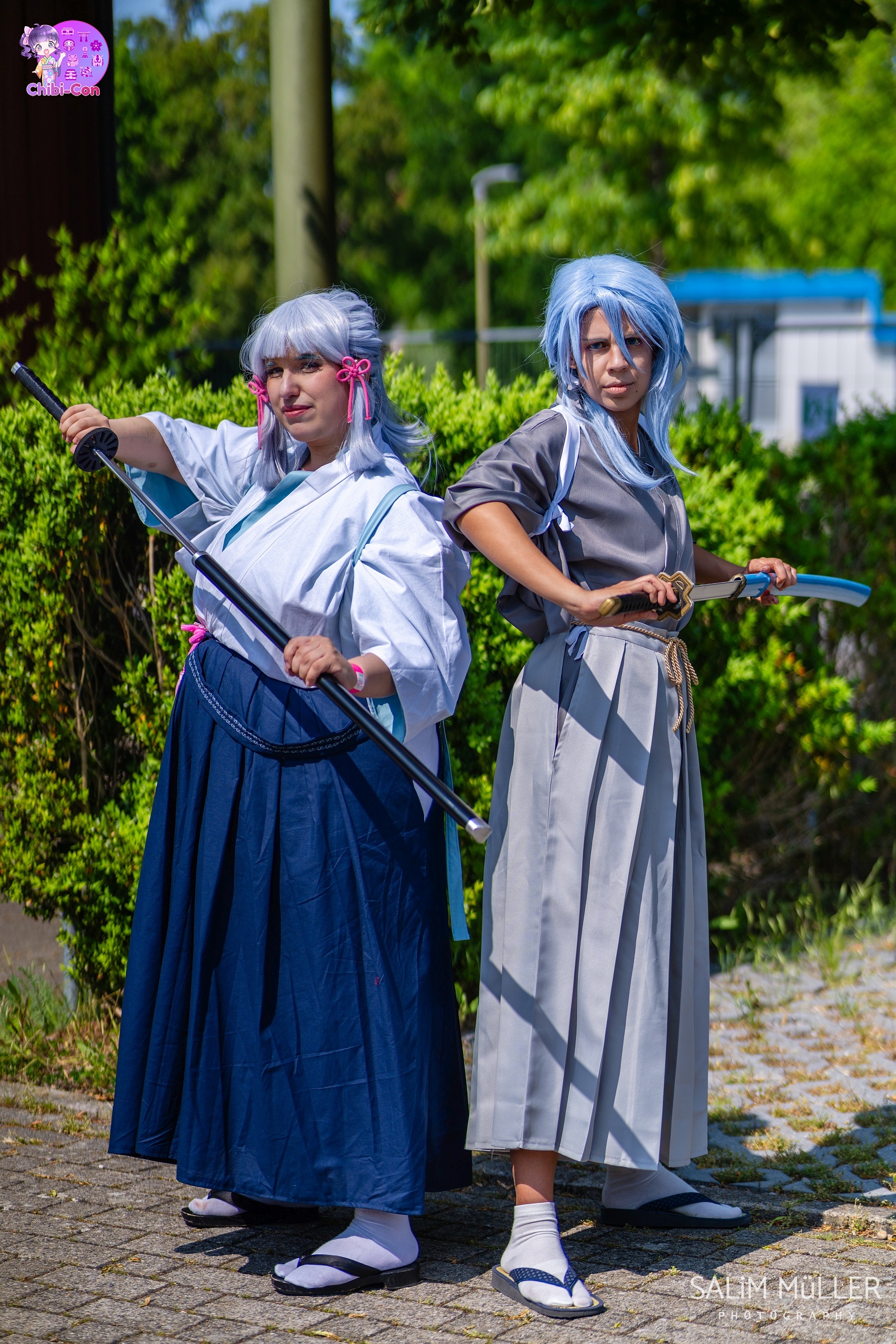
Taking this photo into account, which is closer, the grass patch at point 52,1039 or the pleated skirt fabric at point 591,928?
the pleated skirt fabric at point 591,928

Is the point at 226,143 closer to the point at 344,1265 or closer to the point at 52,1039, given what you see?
the point at 52,1039

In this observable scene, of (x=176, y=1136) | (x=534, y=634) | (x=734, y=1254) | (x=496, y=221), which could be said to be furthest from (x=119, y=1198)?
(x=496, y=221)

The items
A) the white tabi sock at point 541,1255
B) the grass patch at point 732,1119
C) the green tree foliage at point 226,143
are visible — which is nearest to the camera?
the white tabi sock at point 541,1255

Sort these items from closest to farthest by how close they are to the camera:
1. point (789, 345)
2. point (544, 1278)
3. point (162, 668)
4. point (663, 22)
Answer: point (544, 1278) → point (162, 668) → point (663, 22) → point (789, 345)

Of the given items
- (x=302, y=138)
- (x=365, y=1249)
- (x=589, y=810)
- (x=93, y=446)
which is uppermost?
(x=302, y=138)

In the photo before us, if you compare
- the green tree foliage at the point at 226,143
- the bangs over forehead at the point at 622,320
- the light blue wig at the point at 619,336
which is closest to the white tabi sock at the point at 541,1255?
the light blue wig at the point at 619,336

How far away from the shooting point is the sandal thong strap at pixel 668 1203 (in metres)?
3.38

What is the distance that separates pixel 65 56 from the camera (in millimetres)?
5148

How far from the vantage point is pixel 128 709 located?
4.44 metres

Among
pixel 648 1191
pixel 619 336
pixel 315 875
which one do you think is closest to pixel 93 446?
pixel 315 875

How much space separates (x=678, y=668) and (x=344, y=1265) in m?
1.38

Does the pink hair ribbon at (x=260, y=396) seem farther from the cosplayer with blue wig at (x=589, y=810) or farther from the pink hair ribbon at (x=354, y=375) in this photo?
the cosplayer with blue wig at (x=589, y=810)

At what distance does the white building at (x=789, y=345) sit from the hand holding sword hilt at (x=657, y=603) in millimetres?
1041

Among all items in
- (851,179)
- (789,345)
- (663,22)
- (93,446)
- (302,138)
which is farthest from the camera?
(851,179)
